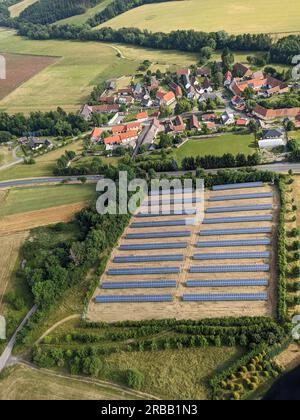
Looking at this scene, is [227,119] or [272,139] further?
[227,119]

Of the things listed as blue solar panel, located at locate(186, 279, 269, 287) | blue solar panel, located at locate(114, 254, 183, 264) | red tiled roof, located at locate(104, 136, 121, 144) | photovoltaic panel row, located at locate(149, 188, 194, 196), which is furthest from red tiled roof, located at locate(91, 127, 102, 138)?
blue solar panel, located at locate(186, 279, 269, 287)

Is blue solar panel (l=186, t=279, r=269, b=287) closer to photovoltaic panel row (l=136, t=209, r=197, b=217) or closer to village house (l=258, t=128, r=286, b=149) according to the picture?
photovoltaic panel row (l=136, t=209, r=197, b=217)

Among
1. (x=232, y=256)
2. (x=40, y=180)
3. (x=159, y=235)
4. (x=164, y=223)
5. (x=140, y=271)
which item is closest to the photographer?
(x=232, y=256)

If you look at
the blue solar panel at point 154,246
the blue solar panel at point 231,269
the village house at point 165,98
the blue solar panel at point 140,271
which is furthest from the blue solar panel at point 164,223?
the village house at point 165,98

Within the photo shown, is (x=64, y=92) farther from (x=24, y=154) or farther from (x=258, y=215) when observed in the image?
(x=258, y=215)

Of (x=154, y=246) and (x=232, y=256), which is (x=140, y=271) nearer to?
(x=154, y=246)

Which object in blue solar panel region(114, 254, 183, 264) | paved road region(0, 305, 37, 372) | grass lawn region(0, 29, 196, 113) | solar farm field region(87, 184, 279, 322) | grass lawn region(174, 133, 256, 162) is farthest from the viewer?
grass lawn region(0, 29, 196, 113)

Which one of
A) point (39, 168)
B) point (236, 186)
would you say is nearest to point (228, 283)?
point (236, 186)

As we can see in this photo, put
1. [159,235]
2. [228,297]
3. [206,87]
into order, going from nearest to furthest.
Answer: [228,297]
[159,235]
[206,87]
